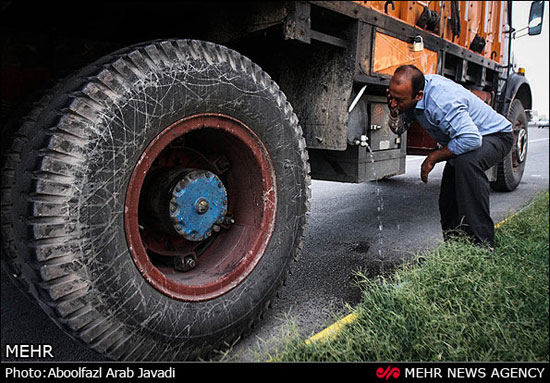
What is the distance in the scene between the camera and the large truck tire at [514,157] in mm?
5785

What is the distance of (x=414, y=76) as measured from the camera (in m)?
2.88

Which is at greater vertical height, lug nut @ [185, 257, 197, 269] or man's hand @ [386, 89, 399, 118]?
man's hand @ [386, 89, 399, 118]

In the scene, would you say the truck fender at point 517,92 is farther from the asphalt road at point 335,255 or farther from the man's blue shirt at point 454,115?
the man's blue shirt at point 454,115

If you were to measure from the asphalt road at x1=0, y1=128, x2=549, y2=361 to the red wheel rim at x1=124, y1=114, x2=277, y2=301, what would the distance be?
374mm

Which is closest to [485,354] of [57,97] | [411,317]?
[411,317]

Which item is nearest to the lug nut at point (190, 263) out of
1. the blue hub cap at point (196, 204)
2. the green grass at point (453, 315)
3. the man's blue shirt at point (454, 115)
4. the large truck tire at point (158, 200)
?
the large truck tire at point (158, 200)

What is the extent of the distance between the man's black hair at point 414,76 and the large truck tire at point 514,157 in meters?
3.43

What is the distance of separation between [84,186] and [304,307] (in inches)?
59.4

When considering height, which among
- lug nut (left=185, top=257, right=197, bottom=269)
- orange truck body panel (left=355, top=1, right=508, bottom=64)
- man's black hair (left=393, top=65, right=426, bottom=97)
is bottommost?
lug nut (left=185, top=257, right=197, bottom=269)

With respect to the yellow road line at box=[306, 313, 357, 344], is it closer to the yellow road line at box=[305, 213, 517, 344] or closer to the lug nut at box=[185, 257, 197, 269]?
the yellow road line at box=[305, 213, 517, 344]

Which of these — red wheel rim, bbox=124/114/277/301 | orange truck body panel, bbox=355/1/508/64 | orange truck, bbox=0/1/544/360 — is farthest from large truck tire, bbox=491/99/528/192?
red wheel rim, bbox=124/114/277/301

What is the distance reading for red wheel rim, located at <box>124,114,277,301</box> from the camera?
1806 millimetres
